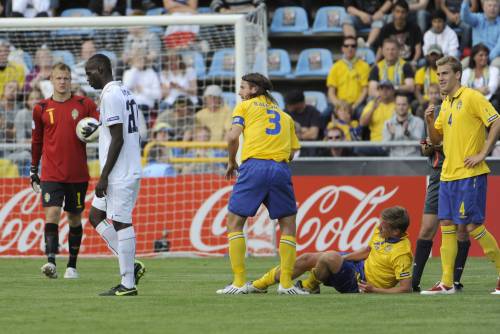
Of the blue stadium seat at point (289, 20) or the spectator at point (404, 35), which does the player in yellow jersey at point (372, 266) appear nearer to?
the spectator at point (404, 35)

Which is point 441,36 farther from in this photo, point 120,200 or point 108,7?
point 120,200

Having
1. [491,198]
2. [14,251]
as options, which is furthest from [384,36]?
[14,251]

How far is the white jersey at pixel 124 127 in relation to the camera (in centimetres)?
946

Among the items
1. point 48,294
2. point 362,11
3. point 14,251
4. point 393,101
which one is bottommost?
point 14,251

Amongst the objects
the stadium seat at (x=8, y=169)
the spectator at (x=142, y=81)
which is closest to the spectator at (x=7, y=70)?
the stadium seat at (x=8, y=169)

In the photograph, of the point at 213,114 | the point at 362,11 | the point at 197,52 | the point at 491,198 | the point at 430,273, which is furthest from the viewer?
the point at 362,11

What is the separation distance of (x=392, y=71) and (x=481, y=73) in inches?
63.1

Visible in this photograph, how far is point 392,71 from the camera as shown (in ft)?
A: 63.5

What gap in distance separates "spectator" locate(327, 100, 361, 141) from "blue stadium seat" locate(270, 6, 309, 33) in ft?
11.4

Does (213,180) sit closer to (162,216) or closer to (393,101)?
(162,216)

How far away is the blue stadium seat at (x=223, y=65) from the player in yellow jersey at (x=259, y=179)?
855 centimetres

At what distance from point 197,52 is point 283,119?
9244mm

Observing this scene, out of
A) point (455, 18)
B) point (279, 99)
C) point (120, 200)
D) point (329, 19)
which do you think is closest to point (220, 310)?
point (120, 200)

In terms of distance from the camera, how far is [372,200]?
16703 millimetres
